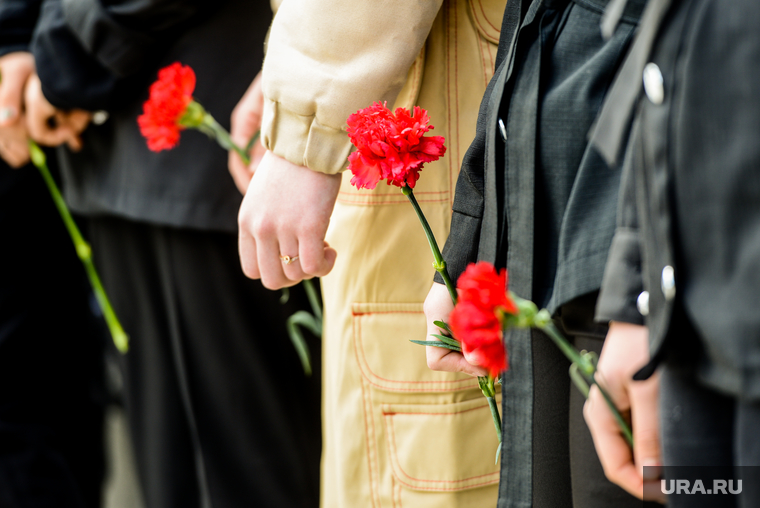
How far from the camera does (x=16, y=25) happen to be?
145 cm

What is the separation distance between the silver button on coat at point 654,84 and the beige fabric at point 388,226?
34 cm

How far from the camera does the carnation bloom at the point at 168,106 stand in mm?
980

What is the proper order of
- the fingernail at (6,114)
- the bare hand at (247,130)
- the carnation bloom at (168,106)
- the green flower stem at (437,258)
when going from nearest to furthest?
1. the green flower stem at (437,258)
2. the carnation bloom at (168,106)
3. the bare hand at (247,130)
4. the fingernail at (6,114)

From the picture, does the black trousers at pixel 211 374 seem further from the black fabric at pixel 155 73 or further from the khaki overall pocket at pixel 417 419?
the khaki overall pocket at pixel 417 419

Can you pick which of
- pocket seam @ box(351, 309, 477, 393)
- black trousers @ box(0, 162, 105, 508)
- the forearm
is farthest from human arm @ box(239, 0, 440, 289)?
black trousers @ box(0, 162, 105, 508)

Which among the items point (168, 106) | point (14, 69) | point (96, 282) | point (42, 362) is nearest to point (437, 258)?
point (168, 106)

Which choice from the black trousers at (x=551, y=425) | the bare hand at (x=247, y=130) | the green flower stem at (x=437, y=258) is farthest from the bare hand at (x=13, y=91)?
the black trousers at (x=551, y=425)

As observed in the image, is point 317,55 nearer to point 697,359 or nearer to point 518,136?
point 518,136

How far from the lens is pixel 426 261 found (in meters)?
0.84

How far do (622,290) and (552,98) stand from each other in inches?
7.5

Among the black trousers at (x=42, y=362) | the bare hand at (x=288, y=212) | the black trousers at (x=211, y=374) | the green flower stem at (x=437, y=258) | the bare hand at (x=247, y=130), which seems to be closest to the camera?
the green flower stem at (x=437, y=258)

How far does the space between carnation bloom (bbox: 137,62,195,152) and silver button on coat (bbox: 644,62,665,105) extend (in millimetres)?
713

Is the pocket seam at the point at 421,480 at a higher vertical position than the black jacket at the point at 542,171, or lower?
lower

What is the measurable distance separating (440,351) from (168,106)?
1.85ft
